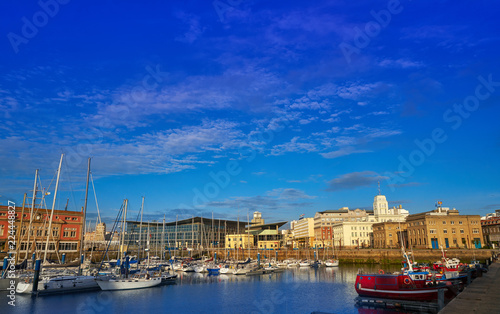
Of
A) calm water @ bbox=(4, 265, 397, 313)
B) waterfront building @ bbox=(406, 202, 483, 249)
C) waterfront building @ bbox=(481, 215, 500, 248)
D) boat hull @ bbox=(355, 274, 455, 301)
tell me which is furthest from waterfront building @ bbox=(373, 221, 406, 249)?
boat hull @ bbox=(355, 274, 455, 301)

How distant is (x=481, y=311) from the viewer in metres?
16.3

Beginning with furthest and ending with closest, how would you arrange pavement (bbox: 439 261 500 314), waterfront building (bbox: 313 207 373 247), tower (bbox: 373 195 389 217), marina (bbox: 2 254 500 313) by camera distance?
tower (bbox: 373 195 389 217)
waterfront building (bbox: 313 207 373 247)
marina (bbox: 2 254 500 313)
pavement (bbox: 439 261 500 314)

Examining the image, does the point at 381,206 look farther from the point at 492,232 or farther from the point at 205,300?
the point at 205,300

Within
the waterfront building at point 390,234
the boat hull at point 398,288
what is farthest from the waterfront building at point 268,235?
the boat hull at point 398,288

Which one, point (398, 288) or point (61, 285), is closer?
point (398, 288)

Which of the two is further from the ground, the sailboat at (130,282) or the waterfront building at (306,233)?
the waterfront building at (306,233)

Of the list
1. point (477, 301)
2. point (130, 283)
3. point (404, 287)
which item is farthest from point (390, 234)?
point (477, 301)

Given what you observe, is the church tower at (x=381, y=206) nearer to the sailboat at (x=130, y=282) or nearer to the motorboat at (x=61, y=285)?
the sailboat at (x=130, y=282)

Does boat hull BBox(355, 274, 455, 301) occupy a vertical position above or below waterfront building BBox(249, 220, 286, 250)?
below

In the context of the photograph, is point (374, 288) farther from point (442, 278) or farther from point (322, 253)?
point (322, 253)

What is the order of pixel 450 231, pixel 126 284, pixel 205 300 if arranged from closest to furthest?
pixel 205 300 < pixel 126 284 < pixel 450 231

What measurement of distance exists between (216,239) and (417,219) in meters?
93.2

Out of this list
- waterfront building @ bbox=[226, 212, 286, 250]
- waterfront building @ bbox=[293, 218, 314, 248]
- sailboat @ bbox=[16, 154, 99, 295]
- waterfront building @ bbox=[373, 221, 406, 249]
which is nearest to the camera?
sailboat @ bbox=[16, 154, 99, 295]

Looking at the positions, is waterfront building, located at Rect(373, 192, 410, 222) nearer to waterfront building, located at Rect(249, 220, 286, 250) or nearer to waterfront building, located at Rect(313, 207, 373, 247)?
waterfront building, located at Rect(313, 207, 373, 247)
